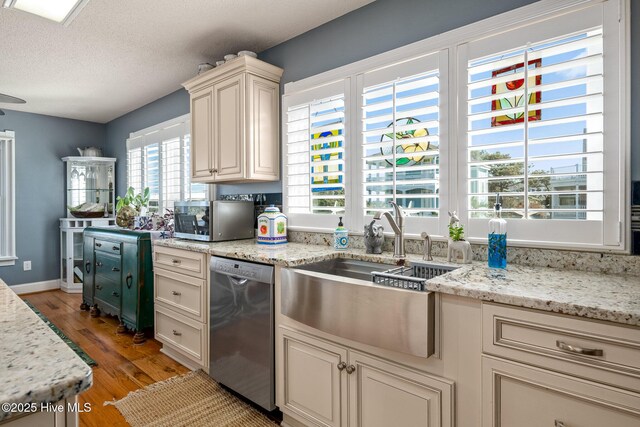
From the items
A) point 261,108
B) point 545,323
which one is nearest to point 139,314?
point 261,108

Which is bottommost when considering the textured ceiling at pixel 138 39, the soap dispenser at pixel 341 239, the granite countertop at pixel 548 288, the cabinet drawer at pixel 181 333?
the cabinet drawer at pixel 181 333

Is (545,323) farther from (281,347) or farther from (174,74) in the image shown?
(174,74)

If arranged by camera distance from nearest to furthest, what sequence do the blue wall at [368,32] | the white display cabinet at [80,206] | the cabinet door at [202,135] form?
the blue wall at [368,32] → the cabinet door at [202,135] → the white display cabinet at [80,206]

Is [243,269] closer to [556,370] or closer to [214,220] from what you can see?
[214,220]

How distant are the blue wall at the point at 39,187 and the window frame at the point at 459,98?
435 centimetres

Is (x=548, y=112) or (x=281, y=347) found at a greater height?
(x=548, y=112)

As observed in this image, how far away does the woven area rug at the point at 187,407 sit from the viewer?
208 cm

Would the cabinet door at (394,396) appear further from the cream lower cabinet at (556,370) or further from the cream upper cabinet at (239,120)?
the cream upper cabinet at (239,120)

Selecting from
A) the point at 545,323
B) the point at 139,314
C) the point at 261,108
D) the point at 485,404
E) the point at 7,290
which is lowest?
the point at 139,314

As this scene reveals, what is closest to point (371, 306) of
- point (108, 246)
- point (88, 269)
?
point (108, 246)

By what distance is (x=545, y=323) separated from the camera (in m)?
1.15

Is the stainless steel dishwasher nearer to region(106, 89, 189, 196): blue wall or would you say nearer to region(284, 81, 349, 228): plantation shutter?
region(284, 81, 349, 228): plantation shutter

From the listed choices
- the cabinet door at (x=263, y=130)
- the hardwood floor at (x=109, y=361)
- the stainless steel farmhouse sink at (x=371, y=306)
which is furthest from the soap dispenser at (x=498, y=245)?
the hardwood floor at (x=109, y=361)

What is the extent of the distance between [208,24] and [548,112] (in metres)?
2.28
